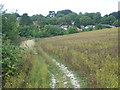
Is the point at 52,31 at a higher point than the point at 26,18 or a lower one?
lower

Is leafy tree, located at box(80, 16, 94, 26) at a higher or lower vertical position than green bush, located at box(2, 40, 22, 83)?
higher

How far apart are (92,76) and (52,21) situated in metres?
64.9

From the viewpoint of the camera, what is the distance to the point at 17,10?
17734 mm

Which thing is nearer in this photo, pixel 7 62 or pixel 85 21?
pixel 7 62

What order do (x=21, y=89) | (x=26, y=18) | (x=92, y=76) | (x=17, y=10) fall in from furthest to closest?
(x=26, y=18), (x=17, y=10), (x=92, y=76), (x=21, y=89)

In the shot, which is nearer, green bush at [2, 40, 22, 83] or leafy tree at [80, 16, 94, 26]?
green bush at [2, 40, 22, 83]

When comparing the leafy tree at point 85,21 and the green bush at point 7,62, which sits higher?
the leafy tree at point 85,21

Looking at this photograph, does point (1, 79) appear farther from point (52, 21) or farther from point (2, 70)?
point (52, 21)

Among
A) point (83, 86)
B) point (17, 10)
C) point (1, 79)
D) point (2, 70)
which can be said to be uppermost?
point (17, 10)

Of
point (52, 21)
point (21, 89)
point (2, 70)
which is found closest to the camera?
point (21, 89)

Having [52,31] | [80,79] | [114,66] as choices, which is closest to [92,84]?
[80,79]

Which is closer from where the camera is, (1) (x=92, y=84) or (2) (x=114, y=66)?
(1) (x=92, y=84)

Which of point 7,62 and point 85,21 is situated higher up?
point 85,21

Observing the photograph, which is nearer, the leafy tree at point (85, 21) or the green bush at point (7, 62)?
the green bush at point (7, 62)
